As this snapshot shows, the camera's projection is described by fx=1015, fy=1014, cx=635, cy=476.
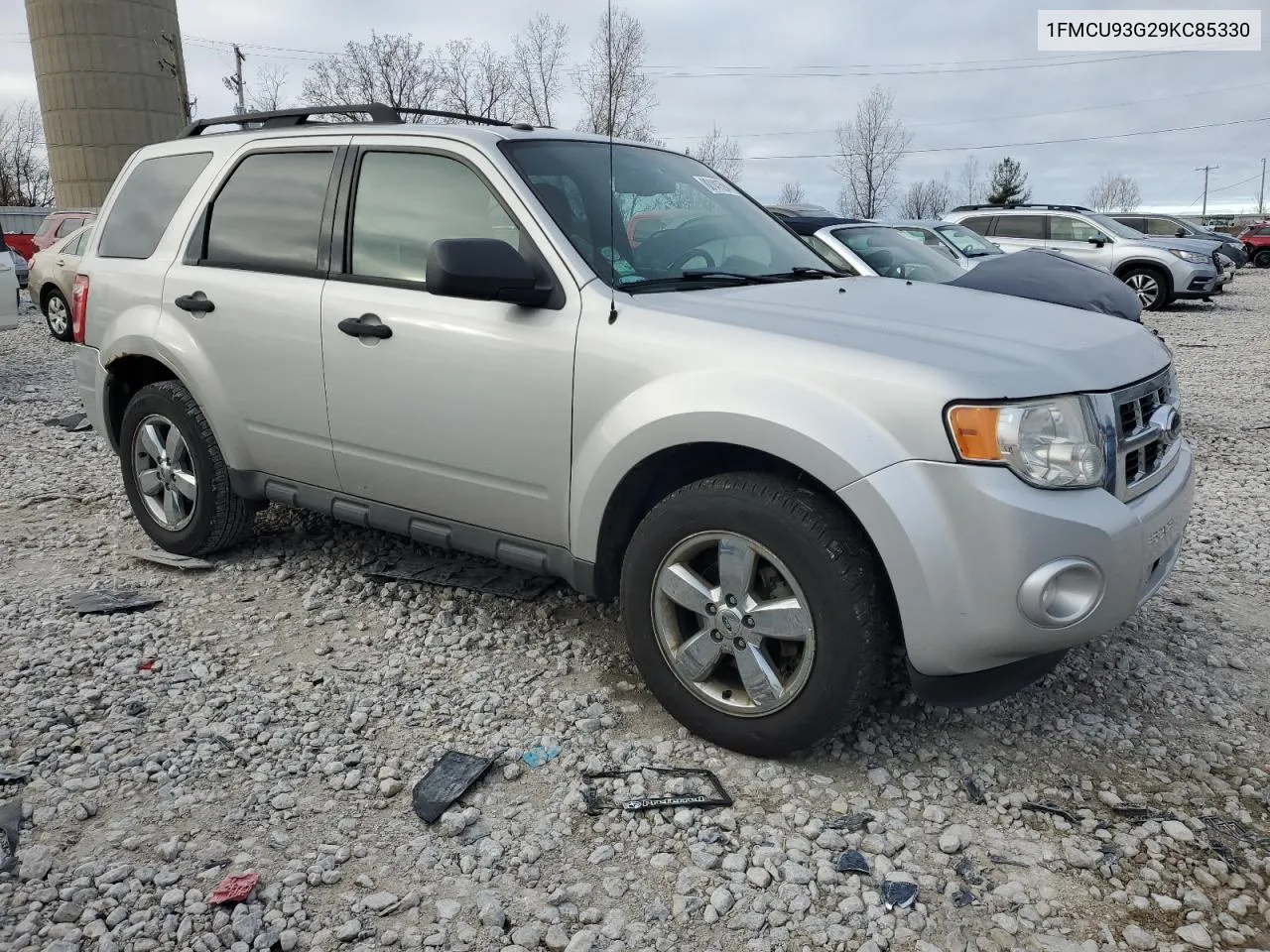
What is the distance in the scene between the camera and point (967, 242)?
1459 centimetres

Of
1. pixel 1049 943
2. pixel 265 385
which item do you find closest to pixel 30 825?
pixel 265 385

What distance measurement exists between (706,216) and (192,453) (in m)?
2.49

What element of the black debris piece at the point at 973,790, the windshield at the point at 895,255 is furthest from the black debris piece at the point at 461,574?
the windshield at the point at 895,255

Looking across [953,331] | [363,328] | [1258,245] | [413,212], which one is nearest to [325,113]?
[413,212]

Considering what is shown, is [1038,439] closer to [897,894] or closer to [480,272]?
[897,894]

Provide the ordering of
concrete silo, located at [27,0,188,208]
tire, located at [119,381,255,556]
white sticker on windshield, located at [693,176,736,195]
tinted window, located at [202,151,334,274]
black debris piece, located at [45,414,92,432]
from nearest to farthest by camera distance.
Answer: tinted window, located at [202,151,334,274] → white sticker on windshield, located at [693,176,736,195] → tire, located at [119,381,255,556] → black debris piece, located at [45,414,92,432] → concrete silo, located at [27,0,188,208]

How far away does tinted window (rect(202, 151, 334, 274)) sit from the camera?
406 cm

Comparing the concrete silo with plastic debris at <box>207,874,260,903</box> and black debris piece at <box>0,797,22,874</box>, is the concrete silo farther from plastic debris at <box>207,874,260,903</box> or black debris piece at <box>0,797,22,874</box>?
plastic debris at <box>207,874,260,903</box>

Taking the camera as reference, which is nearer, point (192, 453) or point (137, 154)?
point (192, 453)

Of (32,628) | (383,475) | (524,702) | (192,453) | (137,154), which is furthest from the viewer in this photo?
(137,154)

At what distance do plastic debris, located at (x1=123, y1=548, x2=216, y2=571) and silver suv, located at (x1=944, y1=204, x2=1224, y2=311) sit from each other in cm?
1581

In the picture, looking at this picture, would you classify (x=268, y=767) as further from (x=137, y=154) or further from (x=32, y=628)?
(x=137, y=154)

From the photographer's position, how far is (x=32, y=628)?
4.09 metres

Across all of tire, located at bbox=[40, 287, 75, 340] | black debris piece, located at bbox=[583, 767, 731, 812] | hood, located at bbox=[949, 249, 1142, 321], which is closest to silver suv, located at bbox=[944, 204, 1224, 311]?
hood, located at bbox=[949, 249, 1142, 321]
